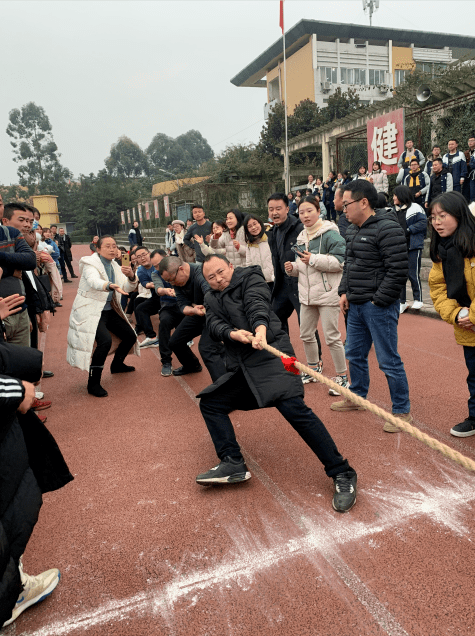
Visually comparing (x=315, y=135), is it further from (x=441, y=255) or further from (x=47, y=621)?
(x=47, y=621)

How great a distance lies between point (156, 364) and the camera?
698 centimetres

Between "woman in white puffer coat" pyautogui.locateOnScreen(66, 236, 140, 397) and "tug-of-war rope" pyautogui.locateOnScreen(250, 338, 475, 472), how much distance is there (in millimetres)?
2960

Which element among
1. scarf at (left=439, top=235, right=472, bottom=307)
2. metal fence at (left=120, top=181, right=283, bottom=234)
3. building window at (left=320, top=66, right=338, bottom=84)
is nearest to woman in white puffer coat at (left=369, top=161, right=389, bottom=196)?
scarf at (left=439, top=235, right=472, bottom=307)

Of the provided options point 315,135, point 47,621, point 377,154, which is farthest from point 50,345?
point 315,135

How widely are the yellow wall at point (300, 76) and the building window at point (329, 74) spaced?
1.21m

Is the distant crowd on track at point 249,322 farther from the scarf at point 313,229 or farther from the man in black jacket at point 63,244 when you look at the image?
the man in black jacket at point 63,244

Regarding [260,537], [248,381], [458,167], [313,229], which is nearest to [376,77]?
[458,167]

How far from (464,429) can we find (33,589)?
10.7ft

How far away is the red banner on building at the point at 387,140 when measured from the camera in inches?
517

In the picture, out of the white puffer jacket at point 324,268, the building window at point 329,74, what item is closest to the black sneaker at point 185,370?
the white puffer jacket at point 324,268

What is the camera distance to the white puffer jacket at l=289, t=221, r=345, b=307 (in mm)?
4684

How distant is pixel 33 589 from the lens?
7.79ft

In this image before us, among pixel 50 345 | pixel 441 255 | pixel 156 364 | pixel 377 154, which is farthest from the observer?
pixel 377 154

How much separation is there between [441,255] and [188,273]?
8.96 feet
